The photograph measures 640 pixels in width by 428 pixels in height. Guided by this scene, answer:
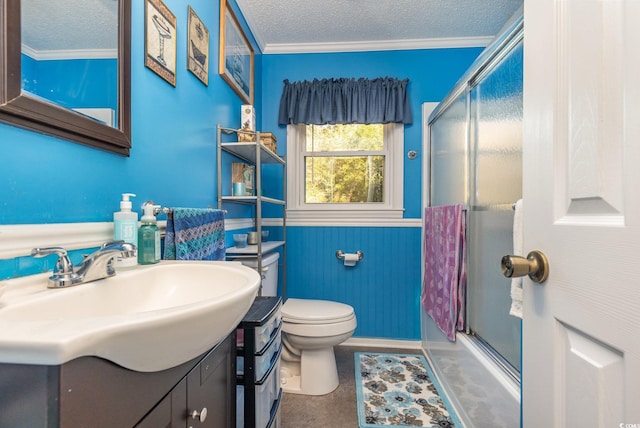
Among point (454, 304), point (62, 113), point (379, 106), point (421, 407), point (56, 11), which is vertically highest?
point (379, 106)

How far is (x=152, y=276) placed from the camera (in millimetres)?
775

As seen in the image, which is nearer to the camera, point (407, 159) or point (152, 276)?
point (152, 276)

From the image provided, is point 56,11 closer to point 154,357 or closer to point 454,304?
point 154,357

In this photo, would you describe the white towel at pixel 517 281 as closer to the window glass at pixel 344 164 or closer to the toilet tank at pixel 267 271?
the toilet tank at pixel 267 271

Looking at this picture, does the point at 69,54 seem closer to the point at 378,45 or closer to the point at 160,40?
the point at 160,40

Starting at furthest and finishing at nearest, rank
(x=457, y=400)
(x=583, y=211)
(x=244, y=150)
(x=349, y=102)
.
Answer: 1. (x=349, y=102)
2. (x=244, y=150)
3. (x=457, y=400)
4. (x=583, y=211)

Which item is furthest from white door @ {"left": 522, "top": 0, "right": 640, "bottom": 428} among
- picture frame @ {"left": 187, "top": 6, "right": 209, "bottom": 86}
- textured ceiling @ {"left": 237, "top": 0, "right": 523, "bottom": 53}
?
textured ceiling @ {"left": 237, "top": 0, "right": 523, "bottom": 53}

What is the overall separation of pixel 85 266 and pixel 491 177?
57.4 inches

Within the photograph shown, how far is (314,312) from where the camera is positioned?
1.68 meters

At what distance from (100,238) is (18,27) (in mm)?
485

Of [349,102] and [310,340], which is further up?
[349,102]

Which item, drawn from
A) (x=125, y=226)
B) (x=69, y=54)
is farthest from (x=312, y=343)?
(x=69, y=54)

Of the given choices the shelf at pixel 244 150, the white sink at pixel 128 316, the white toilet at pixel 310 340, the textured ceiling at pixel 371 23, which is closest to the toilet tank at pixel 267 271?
the white toilet at pixel 310 340

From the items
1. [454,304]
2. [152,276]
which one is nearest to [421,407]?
[454,304]
